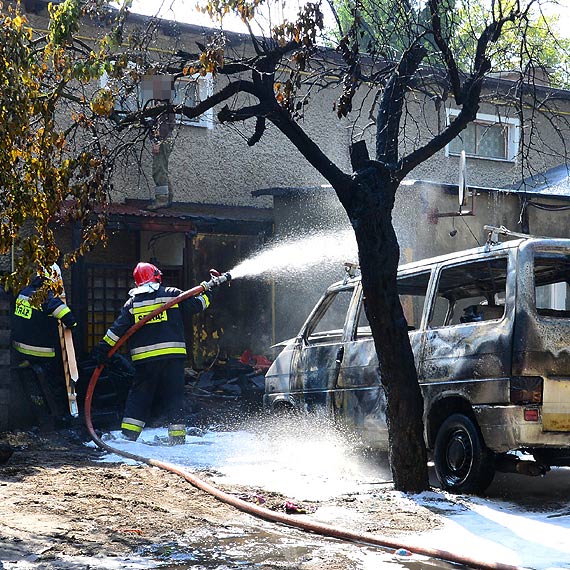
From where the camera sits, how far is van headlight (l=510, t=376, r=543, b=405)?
675 centimetres

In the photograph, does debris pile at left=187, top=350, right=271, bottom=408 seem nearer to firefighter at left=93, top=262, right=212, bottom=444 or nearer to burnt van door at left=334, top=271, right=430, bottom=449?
firefighter at left=93, top=262, right=212, bottom=444

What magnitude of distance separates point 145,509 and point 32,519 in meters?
0.87

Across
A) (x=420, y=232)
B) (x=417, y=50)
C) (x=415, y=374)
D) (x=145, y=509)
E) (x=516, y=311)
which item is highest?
(x=417, y=50)

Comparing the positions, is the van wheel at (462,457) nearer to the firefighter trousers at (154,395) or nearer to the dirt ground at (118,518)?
the dirt ground at (118,518)

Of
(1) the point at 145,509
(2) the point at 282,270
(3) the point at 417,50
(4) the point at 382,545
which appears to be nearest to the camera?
(4) the point at 382,545

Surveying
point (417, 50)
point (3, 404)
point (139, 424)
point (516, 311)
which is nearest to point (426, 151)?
point (417, 50)

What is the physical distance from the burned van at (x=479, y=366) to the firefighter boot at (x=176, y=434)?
5.77 ft

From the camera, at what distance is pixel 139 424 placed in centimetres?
1072

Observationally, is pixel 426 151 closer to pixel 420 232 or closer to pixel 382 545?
pixel 382 545

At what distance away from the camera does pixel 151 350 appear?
10.8 m

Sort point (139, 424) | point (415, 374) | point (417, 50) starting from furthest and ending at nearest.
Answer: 1. point (139, 424)
2. point (417, 50)
3. point (415, 374)

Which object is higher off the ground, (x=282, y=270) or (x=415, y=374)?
(x=282, y=270)

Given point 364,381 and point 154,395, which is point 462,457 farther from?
point 154,395

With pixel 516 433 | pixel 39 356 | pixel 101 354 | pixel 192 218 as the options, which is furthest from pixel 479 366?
pixel 192 218
